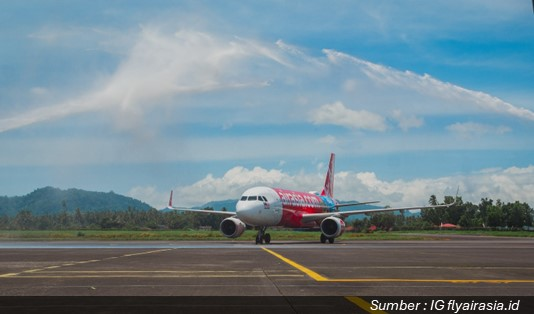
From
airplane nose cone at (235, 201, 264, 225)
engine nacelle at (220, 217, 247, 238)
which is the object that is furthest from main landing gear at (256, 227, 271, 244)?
engine nacelle at (220, 217, 247, 238)

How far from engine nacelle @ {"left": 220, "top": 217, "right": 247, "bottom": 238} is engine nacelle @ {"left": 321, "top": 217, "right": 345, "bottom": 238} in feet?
22.3

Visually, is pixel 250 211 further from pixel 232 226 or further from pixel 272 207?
pixel 232 226

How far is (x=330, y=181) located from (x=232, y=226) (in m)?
24.4

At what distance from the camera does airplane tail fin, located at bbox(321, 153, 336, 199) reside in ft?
233

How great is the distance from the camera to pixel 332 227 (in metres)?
50.2

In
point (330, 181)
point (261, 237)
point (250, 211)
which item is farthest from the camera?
point (330, 181)

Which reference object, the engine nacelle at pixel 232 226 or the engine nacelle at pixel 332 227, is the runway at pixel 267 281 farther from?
the engine nacelle at pixel 232 226

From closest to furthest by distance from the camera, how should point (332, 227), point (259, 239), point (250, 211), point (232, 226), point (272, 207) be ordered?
point (250, 211) → point (259, 239) → point (272, 207) → point (332, 227) → point (232, 226)

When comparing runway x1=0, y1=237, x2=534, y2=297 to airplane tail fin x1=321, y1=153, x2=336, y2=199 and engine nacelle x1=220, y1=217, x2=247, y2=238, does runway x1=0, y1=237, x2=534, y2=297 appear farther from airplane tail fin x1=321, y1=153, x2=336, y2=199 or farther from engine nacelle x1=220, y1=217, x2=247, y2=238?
airplane tail fin x1=321, y1=153, x2=336, y2=199

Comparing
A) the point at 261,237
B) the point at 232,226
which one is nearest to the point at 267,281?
the point at 261,237

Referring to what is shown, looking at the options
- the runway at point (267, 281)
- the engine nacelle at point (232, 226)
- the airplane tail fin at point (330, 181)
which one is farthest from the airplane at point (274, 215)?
the runway at point (267, 281)
